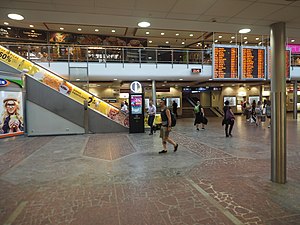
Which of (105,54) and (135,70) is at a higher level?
(105,54)

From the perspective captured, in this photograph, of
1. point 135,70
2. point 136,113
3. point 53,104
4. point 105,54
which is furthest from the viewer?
point 135,70

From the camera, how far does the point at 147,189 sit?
367 centimetres

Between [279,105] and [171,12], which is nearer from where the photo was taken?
[171,12]

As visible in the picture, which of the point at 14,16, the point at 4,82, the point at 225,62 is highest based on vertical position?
the point at 225,62

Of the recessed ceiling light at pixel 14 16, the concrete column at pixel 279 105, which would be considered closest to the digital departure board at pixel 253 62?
the concrete column at pixel 279 105

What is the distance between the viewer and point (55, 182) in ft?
13.4

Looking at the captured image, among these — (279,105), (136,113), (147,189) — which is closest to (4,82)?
(136,113)

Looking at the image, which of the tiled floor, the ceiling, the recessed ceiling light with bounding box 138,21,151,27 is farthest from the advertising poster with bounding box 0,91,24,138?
the recessed ceiling light with bounding box 138,21,151,27

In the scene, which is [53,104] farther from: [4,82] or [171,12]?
[171,12]

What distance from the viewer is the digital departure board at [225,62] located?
455 inches

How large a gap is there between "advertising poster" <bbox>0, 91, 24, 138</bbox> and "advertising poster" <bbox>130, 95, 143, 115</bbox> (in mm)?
5541

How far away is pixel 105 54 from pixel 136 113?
4.60 meters

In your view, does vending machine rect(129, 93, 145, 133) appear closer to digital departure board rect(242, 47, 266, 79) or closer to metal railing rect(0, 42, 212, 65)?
metal railing rect(0, 42, 212, 65)

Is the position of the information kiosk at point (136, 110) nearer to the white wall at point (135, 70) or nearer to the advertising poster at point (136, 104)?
the advertising poster at point (136, 104)
